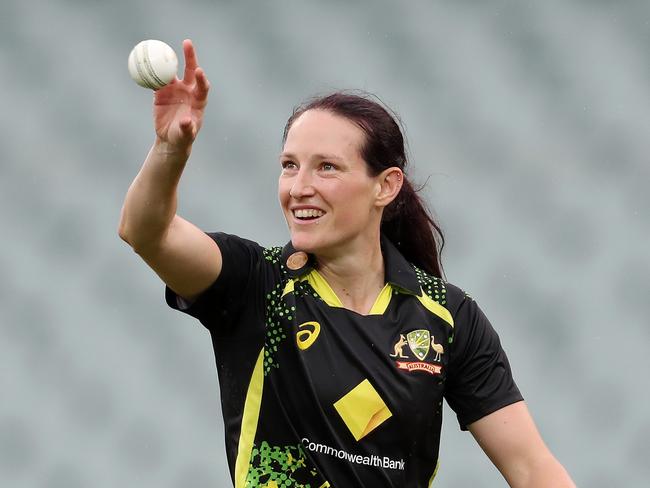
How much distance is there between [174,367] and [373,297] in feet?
4.39

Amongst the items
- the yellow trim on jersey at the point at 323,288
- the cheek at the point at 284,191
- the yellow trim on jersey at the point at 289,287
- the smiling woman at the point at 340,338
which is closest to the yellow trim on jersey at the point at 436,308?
the smiling woman at the point at 340,338

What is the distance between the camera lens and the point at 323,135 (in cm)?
354

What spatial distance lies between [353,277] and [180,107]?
0.82 m

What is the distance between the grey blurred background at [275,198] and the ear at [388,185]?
90 centimetres

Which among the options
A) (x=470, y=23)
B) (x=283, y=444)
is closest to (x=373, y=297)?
(x=283, y=444)

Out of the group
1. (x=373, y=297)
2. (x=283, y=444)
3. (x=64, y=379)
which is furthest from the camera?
(x=64, y=379)

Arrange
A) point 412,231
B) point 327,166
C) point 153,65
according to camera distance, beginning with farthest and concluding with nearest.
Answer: point 412,231 < point 327,166 < point 153,65

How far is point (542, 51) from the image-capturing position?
519cm

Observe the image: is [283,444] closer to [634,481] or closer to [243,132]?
[243,132]

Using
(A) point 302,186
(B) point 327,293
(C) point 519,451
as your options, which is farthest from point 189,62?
(C) point 519,451

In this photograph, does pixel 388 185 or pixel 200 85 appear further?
pixel 388 185

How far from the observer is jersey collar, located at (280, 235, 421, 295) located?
357 centimetres

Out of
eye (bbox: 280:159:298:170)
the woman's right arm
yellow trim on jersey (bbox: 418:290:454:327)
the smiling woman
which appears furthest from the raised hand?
yellow trim on jersey (bbox: 418:290:454:327)

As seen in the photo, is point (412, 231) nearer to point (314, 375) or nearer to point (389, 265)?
point (389, 265)
